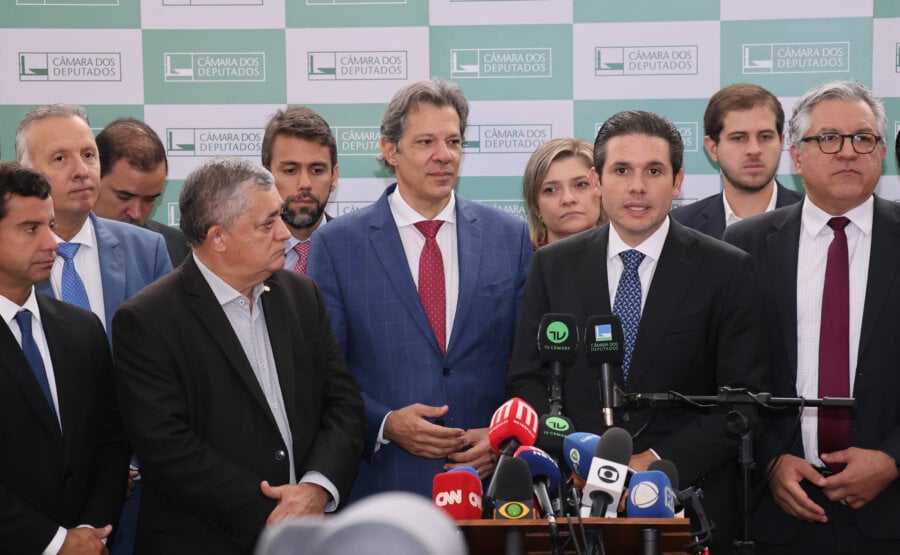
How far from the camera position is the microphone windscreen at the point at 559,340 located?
282cm

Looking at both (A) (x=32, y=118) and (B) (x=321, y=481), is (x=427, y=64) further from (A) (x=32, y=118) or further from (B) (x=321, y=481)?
(B) (x=321, y=481)

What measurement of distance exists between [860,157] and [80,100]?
13.8 feet

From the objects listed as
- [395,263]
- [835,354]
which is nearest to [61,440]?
[395,263]

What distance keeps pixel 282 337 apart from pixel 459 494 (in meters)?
1.11

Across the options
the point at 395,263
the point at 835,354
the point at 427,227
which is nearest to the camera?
the point at 835,354

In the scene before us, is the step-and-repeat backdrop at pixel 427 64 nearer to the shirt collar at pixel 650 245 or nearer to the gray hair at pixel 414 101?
the gray hair at pixel 414 101

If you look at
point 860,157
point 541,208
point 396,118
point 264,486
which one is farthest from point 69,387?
point 860,157

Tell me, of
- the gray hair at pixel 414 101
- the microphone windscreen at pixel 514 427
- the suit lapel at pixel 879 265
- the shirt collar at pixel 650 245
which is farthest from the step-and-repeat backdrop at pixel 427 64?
the microphone windscreen at pixel 514 427

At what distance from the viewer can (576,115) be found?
5.78 metres

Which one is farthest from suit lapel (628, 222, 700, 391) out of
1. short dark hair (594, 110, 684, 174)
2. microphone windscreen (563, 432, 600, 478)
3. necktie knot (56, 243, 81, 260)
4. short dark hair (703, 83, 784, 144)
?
necktie knot (56, 243, 81, 260)

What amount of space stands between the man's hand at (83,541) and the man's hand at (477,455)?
1.23 meters

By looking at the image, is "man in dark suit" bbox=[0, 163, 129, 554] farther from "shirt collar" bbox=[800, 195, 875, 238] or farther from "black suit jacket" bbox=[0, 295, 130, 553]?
"shirt collar" bbox=[800, 195, 875, 238]

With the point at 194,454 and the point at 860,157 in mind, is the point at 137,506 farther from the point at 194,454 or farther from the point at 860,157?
the point at 860,157

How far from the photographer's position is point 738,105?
4.94 m
